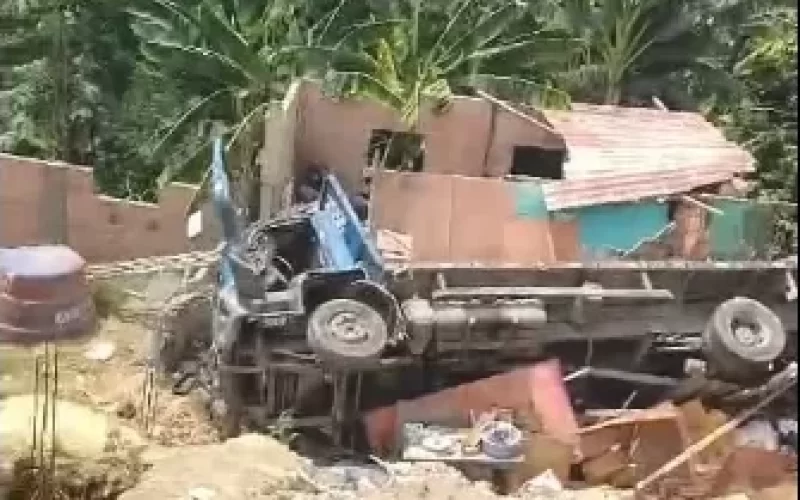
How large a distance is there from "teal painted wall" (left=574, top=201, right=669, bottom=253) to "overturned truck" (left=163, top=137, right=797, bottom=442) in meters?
0.52

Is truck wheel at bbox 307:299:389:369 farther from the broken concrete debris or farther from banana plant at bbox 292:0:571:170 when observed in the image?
banana plant at bbox 292:0:571:170

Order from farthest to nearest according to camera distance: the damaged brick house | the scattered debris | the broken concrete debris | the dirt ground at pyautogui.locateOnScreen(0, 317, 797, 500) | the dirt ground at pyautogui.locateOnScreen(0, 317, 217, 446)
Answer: the scattered debris < the damaged brick house < the dirt ground at pyautogui.locateOnScreen(0, 317, 217, 446) < the broken concrete debris < the dirt ground at pyautogui.locateOnScreen(0, 317, 797, 500)

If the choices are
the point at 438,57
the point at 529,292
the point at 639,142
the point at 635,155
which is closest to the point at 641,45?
the point at 639,142

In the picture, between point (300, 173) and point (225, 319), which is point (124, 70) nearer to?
point (300, 173)

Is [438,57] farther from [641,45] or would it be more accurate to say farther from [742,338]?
[742,338]

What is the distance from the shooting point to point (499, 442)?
31.1 feet

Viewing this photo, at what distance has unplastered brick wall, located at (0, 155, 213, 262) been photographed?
13.4 metres

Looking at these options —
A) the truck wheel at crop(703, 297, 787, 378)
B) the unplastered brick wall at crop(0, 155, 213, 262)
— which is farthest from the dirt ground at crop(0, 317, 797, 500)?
the unplastered brick wall at crop(0, 155, 213, 262)

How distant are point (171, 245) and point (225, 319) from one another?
3881mm

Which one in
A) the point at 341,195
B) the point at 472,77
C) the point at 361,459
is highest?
the point at 472,77

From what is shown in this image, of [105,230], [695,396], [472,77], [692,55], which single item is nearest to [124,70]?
[105,230]

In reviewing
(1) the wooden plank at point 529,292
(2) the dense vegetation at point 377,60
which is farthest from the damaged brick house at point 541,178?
(1) the wooden plank at point 529,292

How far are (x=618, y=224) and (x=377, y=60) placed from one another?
3013 mm

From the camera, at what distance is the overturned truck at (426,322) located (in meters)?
9.71
